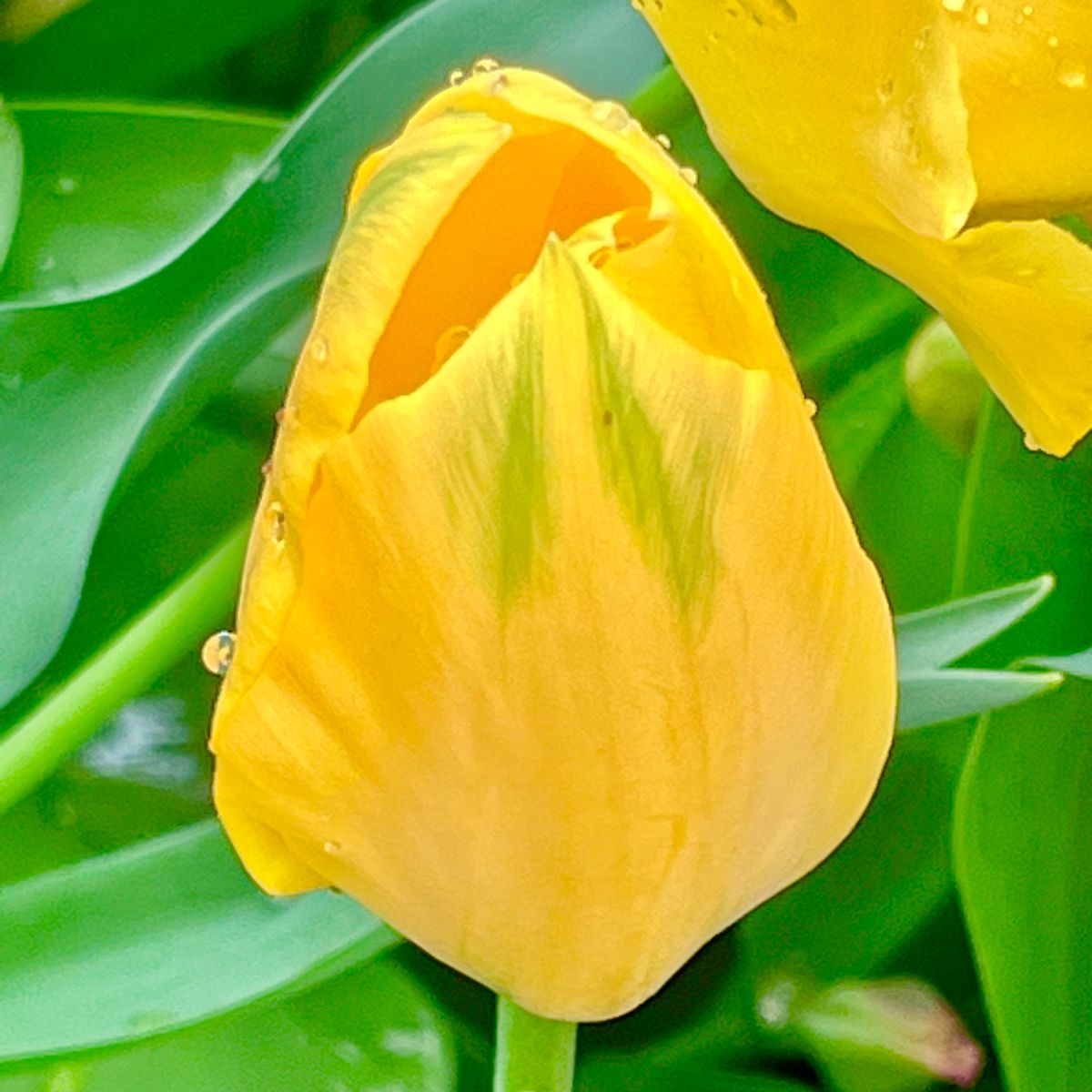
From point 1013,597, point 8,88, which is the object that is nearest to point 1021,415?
point 1013,597

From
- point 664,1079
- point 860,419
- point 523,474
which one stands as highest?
point 523,474

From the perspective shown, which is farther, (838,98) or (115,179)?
(115,179)

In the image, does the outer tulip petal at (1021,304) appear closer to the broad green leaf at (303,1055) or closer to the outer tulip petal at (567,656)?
the outer tulip petal at (567,656)

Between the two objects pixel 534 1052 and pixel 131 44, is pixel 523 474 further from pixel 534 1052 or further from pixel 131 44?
pixel 131 44

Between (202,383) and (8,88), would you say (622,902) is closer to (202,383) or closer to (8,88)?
(202,383)

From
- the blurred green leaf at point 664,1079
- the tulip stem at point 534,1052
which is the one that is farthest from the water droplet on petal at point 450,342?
the blurred green leaf at point 664,1079

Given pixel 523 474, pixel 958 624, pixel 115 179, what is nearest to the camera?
pixel 523 474

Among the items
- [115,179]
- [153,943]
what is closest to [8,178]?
[115,179]
